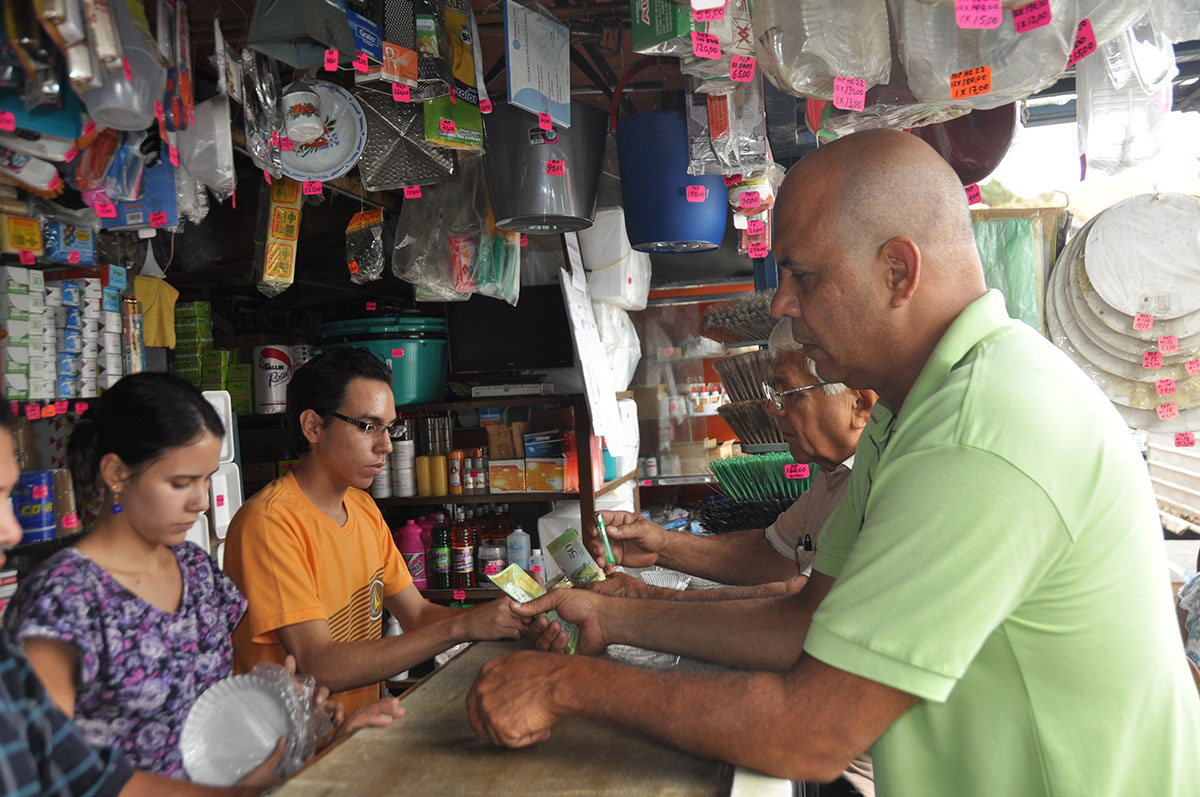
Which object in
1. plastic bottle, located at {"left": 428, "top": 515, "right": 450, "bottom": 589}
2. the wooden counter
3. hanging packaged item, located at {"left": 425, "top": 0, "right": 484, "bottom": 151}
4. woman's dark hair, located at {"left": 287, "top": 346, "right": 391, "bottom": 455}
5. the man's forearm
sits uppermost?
hanging packaged item, located at {"left": 425, "top": 0, "right": 484, "bottom": 151}

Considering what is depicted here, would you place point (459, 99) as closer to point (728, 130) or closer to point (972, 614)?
point (728, 130)

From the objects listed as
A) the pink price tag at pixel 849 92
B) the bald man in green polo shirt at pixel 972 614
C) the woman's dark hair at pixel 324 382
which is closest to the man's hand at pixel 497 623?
the bald man in green polo shirt at pixel 972 614

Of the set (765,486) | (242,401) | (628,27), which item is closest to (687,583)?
(765,486)

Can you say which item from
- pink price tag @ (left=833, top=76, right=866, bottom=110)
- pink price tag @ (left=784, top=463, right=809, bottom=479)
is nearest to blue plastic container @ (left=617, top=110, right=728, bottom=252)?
pink price tag @ (left=784, top=463, right=809, bottom=479)

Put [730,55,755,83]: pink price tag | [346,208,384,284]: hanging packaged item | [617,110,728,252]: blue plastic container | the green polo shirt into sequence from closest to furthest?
the green polo shirt, [730,55,755,83]: pink price tag, [617,110,728,252]: blue plastic container, [346,208,384,284]: hanging packaged item

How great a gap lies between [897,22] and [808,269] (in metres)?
0.59

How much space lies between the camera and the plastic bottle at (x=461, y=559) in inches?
162

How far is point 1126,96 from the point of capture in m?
1.77

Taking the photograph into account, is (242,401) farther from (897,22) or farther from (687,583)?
(897,22)

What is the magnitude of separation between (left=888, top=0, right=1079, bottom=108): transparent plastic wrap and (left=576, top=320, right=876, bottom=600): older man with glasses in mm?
1057

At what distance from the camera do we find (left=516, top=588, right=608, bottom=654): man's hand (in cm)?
174

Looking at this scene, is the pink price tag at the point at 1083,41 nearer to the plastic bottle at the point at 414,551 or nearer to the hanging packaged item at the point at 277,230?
the hanging packaged item at the point at 277,230

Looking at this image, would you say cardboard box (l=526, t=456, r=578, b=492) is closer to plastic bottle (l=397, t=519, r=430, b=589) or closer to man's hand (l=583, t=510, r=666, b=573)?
plastic bottle (l=397, t=519, r=430, b=589)

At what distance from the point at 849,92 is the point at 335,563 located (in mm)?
1749
